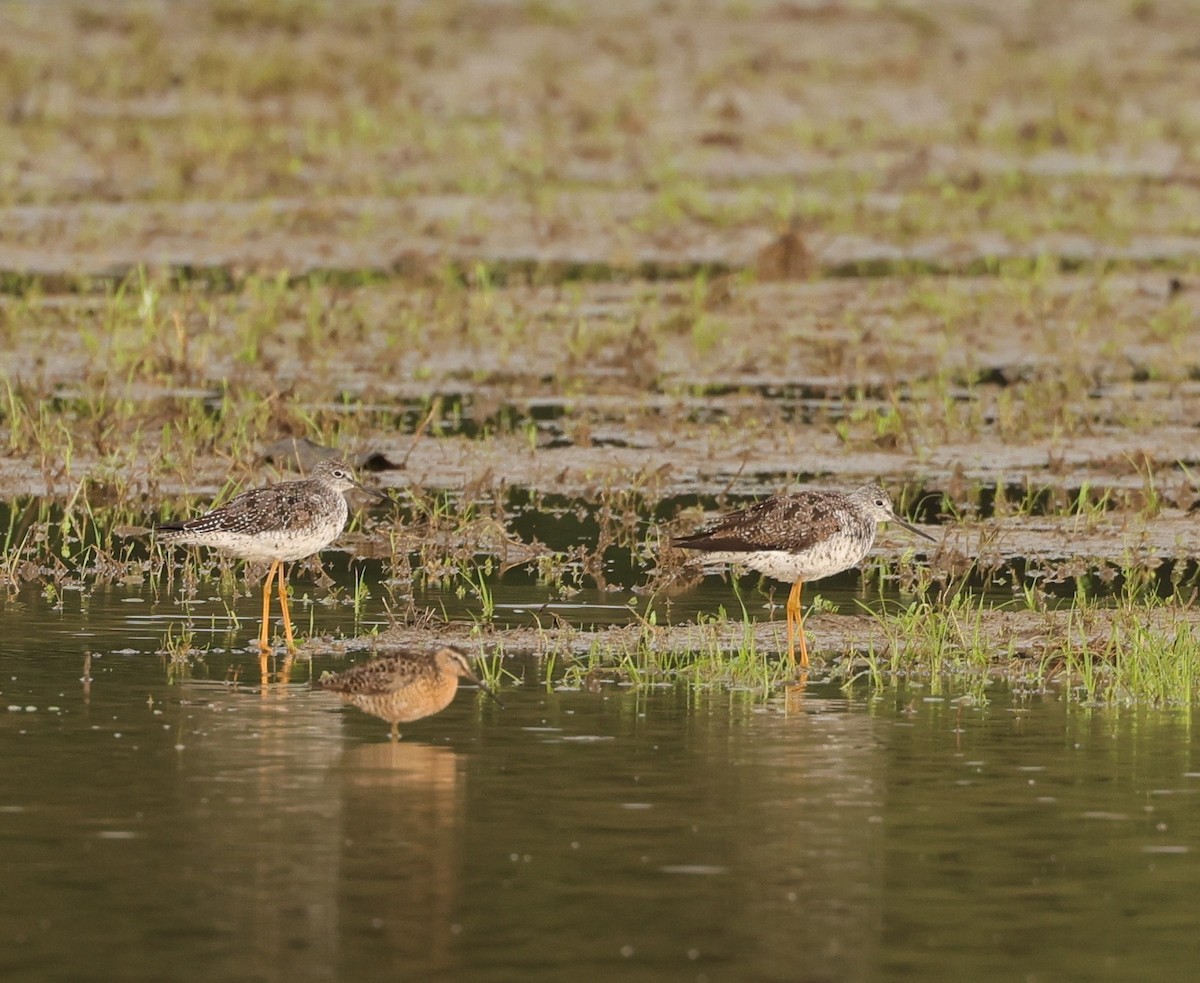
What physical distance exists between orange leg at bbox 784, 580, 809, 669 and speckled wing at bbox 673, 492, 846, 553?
0.63 feet

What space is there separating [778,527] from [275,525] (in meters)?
1.96

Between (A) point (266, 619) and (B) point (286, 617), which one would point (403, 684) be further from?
(B) point (286, 617)

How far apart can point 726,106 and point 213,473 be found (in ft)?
64.7

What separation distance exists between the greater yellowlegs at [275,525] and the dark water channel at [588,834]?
1068 mm

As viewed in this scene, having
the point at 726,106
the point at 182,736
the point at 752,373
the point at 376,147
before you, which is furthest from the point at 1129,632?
the point at 726,106

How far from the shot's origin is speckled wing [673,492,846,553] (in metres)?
11.6

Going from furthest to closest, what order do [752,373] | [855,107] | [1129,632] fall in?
[855,107]
[752,373]
[1129,632]

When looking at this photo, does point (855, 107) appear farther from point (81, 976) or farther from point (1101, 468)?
point (81, 976)

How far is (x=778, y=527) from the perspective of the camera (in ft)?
38.2

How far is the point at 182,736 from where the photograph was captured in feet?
31.6

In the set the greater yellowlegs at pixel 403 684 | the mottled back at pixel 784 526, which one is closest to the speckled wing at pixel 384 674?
the greater yellowlegs at pixel 403 684

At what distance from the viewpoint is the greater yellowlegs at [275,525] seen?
11766 mm

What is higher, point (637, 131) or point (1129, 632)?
point (637, 131)

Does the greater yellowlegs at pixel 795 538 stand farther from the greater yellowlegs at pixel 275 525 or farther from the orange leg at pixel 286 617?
the orange leg at pixel 286 617
